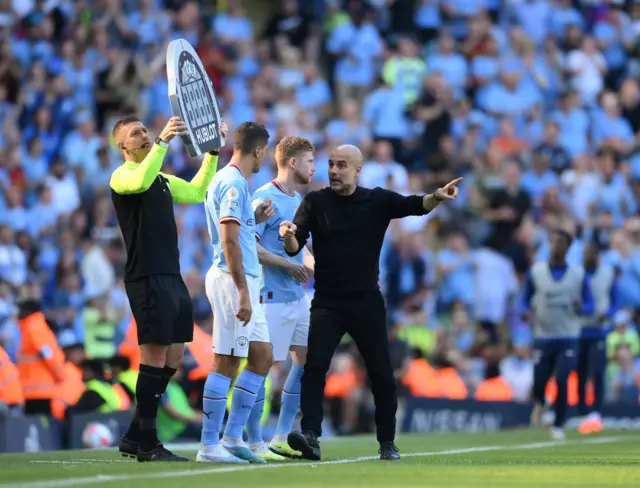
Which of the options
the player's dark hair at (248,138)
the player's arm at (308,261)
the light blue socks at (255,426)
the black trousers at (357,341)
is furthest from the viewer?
the player's arm at (308,261)

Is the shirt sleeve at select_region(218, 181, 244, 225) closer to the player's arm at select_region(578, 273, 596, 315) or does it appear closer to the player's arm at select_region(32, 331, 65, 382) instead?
the player's arm at select_region(32, 331, 65, 382)

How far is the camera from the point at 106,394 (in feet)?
54.4

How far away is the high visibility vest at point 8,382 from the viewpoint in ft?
51.2

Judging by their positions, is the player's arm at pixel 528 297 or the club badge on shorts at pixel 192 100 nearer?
the club badge on shorts at pixel 192 100

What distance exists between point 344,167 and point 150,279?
156cm

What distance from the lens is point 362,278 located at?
1121 centimetres

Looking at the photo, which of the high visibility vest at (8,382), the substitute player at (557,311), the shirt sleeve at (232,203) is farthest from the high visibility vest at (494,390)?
the shirt sleeve at (232,203)

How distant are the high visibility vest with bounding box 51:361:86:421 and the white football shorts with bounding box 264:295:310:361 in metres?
4.84

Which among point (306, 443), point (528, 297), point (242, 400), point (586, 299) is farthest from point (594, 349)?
point (242, 400)

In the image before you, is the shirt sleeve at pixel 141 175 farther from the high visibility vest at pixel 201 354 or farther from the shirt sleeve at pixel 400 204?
the high visibility vest at pixel 201 354

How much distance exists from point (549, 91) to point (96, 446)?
13.8 metres

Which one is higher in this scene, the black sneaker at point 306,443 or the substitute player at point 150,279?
the substitute player at point 150,279

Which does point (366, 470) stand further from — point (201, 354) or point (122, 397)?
point (201, 354)

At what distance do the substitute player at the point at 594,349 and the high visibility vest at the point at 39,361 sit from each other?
5.62 metres
